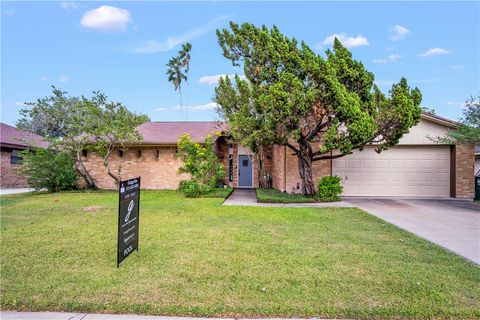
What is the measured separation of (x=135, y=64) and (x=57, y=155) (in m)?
6.39

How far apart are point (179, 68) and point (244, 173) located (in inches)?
716

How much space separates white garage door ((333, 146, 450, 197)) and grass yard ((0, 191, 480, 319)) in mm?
6005

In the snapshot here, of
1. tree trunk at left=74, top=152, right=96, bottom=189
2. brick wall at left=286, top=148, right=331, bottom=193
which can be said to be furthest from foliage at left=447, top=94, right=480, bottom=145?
tree trunk at left=74, top=152, right=96, bottom=189

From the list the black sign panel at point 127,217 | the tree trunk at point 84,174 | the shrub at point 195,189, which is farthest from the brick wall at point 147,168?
the black sign panel at point 127,217

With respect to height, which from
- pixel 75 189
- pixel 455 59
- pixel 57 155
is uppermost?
pixel 455 59

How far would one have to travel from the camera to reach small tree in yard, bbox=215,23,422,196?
9820 millimetres

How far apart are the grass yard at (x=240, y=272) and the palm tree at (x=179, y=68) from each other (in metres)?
26.4

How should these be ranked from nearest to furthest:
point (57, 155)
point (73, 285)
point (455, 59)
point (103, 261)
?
point (73, 285)
point (103, 261)
point (455, 59)
point (57, 155)

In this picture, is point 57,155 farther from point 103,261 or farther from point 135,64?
point 103,261

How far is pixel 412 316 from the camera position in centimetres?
283

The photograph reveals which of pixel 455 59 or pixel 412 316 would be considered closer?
pixel 412 316

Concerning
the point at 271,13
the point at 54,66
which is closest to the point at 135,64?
the point at 54,66

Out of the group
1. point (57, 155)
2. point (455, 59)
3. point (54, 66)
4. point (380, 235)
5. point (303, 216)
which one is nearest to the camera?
point (380, 235)

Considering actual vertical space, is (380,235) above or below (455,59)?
below
